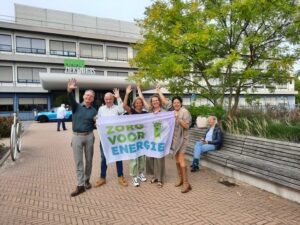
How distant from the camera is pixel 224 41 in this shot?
31.8 ft

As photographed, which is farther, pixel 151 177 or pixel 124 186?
pixel 151 177

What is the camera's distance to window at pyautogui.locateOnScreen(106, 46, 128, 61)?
4369 centimetres

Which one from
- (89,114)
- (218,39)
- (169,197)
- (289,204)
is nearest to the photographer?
(289,204)

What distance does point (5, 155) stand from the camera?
31.7 feet

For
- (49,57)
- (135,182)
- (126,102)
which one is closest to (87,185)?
(135,182)

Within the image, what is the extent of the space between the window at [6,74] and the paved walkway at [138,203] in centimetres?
3301

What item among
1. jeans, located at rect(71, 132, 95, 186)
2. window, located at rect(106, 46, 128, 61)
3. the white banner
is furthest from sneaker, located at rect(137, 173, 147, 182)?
window, located at rect(106, 46, 128, 61)

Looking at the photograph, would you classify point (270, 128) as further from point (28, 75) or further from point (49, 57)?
point (49, 57)

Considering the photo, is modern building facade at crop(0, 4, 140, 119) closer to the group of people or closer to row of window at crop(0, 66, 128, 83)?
row of window at crop(0, 66, 128, 83)

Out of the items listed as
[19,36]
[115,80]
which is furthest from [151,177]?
[19,36]

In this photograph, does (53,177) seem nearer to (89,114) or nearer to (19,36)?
(89,114)

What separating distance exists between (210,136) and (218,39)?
3.43 m

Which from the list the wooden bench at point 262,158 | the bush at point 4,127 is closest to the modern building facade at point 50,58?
the bush at point 4,127

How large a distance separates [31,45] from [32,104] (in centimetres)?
758
